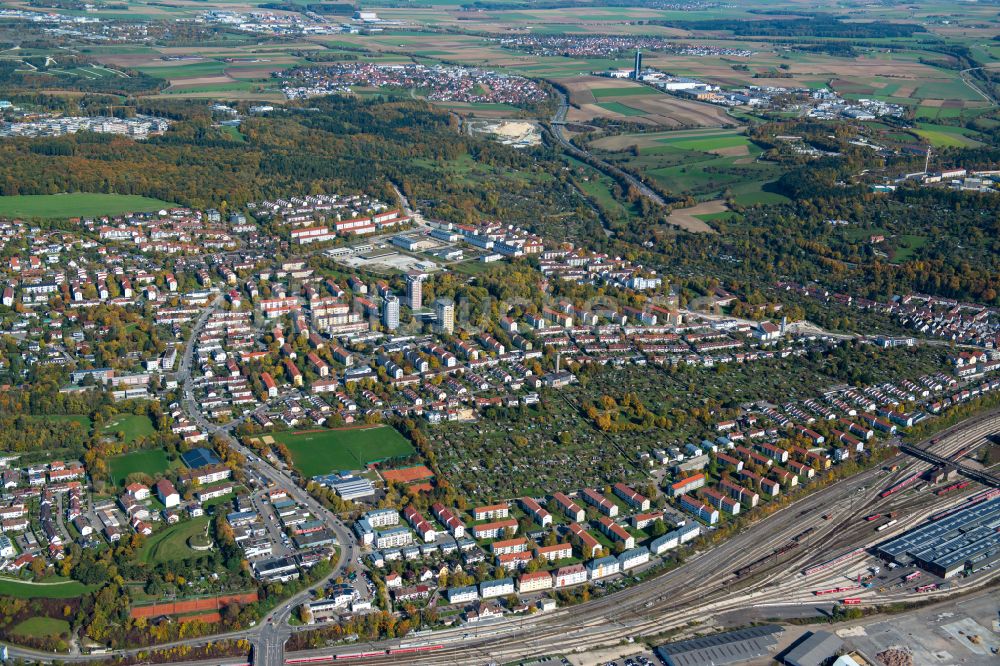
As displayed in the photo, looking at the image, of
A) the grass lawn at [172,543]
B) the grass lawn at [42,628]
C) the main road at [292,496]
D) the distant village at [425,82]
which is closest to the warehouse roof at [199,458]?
the main road at [292,496]

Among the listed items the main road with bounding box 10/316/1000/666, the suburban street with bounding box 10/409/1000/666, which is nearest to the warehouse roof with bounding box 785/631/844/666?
the suburban street with bounding box 10/409/1000/666

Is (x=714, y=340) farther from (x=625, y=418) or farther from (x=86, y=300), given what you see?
(x=86, y=300)

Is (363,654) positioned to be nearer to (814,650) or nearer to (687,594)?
(687,594)

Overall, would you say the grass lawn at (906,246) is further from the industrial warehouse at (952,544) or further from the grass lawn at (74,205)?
the grass lawn at (74,205)

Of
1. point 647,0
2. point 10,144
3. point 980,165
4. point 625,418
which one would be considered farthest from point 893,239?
point 647,0

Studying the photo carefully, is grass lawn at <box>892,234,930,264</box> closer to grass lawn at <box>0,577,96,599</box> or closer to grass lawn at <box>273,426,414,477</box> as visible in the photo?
grass lawn at <box>273,426,414,477</box>
